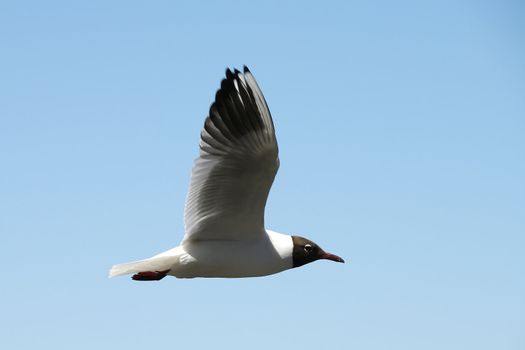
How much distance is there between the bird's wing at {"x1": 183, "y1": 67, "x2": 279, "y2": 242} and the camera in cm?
1265

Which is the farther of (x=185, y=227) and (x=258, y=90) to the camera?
(x=185, y=227)

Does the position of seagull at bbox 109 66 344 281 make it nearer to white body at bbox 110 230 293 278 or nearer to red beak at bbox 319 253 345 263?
white body at bbox 110 230 293 278

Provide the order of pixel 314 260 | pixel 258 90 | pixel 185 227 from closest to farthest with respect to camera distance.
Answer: pixel 258 90 < pixel 185 227 < pixel 314 260

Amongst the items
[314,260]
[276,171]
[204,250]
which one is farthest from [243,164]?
[314,260]

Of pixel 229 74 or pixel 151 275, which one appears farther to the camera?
pixel 151 275

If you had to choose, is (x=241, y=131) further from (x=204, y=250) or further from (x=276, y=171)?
(x=204, y=250)

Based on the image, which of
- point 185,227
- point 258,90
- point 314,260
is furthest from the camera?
point 314,260

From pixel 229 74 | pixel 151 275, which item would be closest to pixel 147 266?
pixel 151 275

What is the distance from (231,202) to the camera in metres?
13.2

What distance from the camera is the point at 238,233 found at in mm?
13438

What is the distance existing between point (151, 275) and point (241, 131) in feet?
6.56

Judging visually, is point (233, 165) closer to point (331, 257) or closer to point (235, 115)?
point (235, 115)

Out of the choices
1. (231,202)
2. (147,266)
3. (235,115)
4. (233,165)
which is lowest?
(147,266)

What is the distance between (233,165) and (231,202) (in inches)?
20.8
